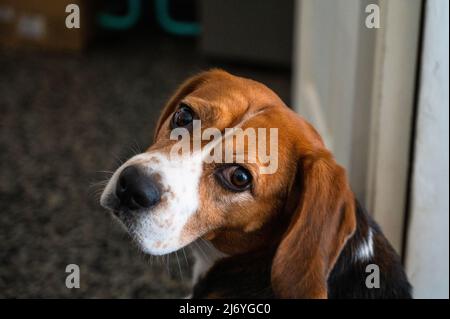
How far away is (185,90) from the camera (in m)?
1.60

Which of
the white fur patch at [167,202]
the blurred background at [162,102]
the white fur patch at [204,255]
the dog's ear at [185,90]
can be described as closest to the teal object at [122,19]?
the blurred background at [162,102]

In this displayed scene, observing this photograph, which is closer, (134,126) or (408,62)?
(408,62)

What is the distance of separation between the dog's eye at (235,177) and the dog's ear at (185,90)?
10.0 inches

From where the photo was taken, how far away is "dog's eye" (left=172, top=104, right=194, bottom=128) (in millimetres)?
1441

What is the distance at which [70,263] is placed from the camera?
2156mm

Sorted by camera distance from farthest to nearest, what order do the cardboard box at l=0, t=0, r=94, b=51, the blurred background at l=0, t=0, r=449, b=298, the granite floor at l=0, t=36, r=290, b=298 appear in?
the cardboard box at l=0, t=0, r=94, b=51 < the granite floor at l=0, t=36, r=290, b=298 < the blurred background at l=0, t=0, r=449, b=298

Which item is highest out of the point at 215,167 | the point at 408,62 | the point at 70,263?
the point at 408,62

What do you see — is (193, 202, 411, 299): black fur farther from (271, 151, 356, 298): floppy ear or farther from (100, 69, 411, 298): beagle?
(271, 151, 356, 298): floppy ear

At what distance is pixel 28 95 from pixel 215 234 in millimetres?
1954

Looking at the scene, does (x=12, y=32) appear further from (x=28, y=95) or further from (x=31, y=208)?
(x=31, y=208)

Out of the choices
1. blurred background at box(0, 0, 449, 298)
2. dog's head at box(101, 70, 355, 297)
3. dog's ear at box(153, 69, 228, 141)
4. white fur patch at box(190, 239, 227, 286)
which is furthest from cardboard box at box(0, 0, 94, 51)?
dog's head at box(101, 70, 355, 297)
